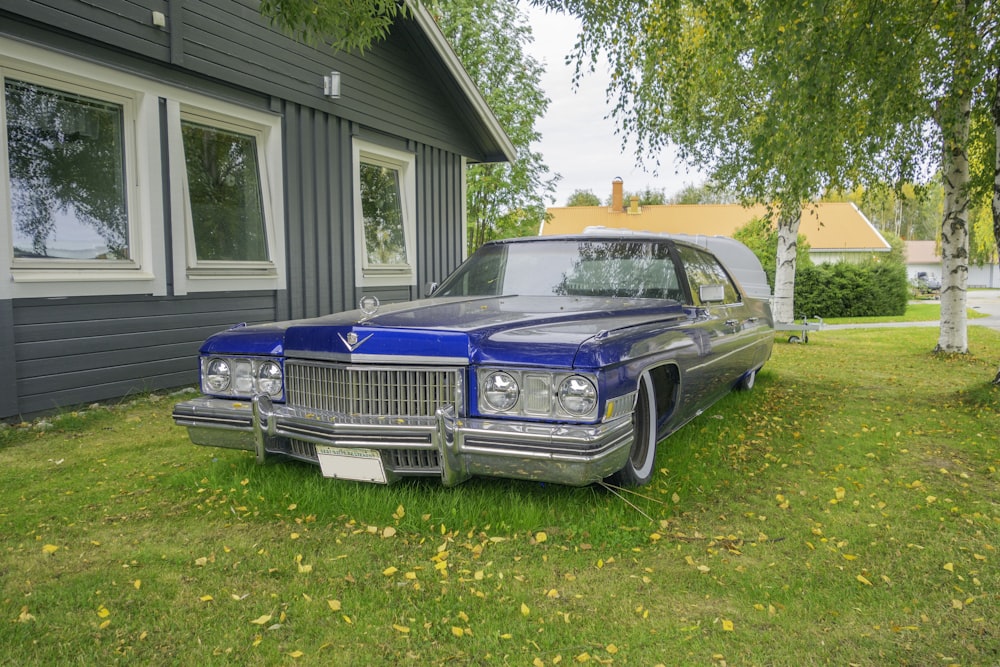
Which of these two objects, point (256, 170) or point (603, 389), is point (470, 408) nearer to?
point (603, 389)

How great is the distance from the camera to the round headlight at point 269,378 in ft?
12.1

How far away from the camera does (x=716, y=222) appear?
37.1 m

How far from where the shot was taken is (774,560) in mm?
3090

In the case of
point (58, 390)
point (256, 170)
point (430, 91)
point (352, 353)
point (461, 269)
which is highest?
point (430, 91)

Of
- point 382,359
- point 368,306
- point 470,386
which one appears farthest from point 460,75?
point 470,386

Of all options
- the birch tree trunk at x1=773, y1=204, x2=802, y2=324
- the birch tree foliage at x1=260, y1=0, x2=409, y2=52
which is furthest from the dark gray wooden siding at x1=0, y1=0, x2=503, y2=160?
the birch tree trunk at x1=773, y1=204, x2=802, y2=324

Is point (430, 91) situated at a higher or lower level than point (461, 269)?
higher

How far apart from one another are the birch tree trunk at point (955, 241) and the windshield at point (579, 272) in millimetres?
7185

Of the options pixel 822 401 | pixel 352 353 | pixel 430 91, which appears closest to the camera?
pixel 352 353

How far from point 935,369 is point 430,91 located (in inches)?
322

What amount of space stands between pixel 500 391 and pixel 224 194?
18.0 feet

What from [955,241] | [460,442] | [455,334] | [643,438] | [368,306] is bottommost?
[643,438]

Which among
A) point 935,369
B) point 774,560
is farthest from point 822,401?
point 774,560

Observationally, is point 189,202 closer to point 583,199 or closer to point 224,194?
point 224,194
